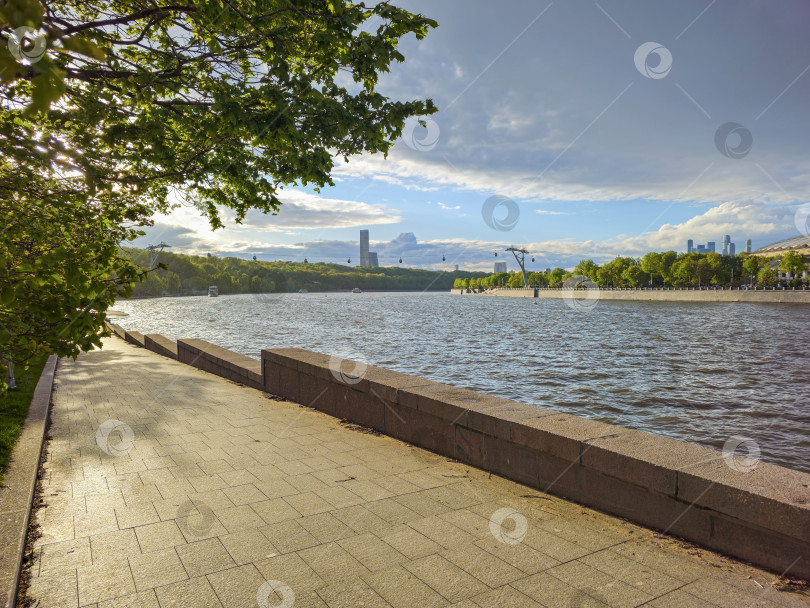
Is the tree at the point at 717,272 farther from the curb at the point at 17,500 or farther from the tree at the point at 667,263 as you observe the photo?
the curb at the point at 17,500

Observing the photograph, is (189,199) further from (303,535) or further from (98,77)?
(303,535)

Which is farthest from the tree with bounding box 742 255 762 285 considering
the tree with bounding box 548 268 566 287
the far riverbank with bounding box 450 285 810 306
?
the tree with bounding box 548 268 566 287

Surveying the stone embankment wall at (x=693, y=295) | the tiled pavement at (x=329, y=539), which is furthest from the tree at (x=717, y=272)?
the tiled pavement at (x=329, y=539)

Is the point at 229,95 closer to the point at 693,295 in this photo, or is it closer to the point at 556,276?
the point at 693,295

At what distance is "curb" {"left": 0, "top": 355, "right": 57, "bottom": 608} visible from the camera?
3.37 meters

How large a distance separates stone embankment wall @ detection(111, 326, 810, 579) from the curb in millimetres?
3842

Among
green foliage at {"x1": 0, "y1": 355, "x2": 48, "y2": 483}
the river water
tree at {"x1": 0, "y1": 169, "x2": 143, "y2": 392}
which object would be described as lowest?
the river water

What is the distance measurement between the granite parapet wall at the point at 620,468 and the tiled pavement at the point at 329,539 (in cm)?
17

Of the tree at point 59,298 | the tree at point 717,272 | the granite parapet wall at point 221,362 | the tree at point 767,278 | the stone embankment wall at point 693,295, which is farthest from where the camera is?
the tree at point 717,272

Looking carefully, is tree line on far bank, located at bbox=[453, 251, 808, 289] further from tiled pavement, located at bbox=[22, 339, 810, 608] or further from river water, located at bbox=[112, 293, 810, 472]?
tiled pavement, located at bbox=[22, 339, 810, 608]

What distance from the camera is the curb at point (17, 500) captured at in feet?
11.1

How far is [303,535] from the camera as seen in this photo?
407 centimetres

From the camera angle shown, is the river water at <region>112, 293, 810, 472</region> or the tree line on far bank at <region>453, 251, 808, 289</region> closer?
the river water at <region>112, 293, 810, 472</region>

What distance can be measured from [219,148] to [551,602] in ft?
23.0
